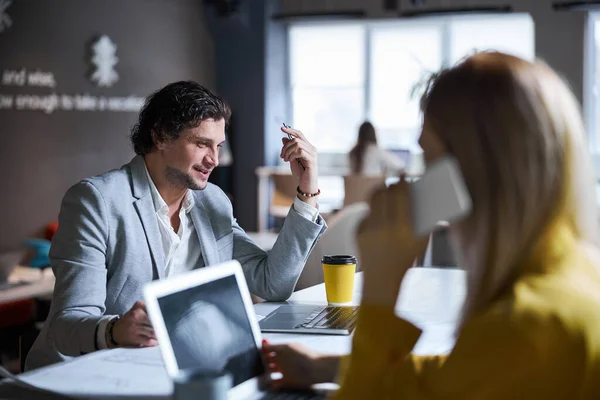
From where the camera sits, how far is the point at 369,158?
21.5ft

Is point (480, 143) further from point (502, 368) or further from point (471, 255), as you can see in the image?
point (502, 368)

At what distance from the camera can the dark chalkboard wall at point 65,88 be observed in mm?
5562

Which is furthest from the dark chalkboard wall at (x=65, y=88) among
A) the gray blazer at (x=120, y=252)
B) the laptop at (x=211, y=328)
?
the laptop at (x=211, y=328)

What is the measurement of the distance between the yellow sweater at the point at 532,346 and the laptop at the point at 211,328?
40 centimetres

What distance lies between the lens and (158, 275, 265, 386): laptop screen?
126 centimetres

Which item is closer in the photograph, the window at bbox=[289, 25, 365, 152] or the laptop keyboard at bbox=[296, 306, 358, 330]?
the laptop keyboard at bbox=[296, 306, 358, 330]

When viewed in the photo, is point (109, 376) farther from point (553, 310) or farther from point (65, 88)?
point (65, 88)

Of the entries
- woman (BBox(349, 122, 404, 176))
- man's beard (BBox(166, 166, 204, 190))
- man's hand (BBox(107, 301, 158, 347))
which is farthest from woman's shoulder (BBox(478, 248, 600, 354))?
woman (BBox(349, 122, 404, 176))

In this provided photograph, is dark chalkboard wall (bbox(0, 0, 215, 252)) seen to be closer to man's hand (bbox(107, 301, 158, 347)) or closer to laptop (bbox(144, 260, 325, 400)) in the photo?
man's hand (bbox(107, 301, 158, 347))

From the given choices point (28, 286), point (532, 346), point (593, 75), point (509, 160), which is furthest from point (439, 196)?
point (593, 75)

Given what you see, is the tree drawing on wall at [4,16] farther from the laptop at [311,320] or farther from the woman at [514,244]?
the woman at [514,244]

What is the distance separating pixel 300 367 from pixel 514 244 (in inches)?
21.1

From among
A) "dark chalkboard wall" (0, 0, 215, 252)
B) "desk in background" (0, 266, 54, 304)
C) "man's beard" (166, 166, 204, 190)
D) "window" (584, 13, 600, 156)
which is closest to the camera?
"man's beard" (166, 166, 204, 190)

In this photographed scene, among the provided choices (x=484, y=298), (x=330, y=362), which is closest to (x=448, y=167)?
(x=484, y=298)
